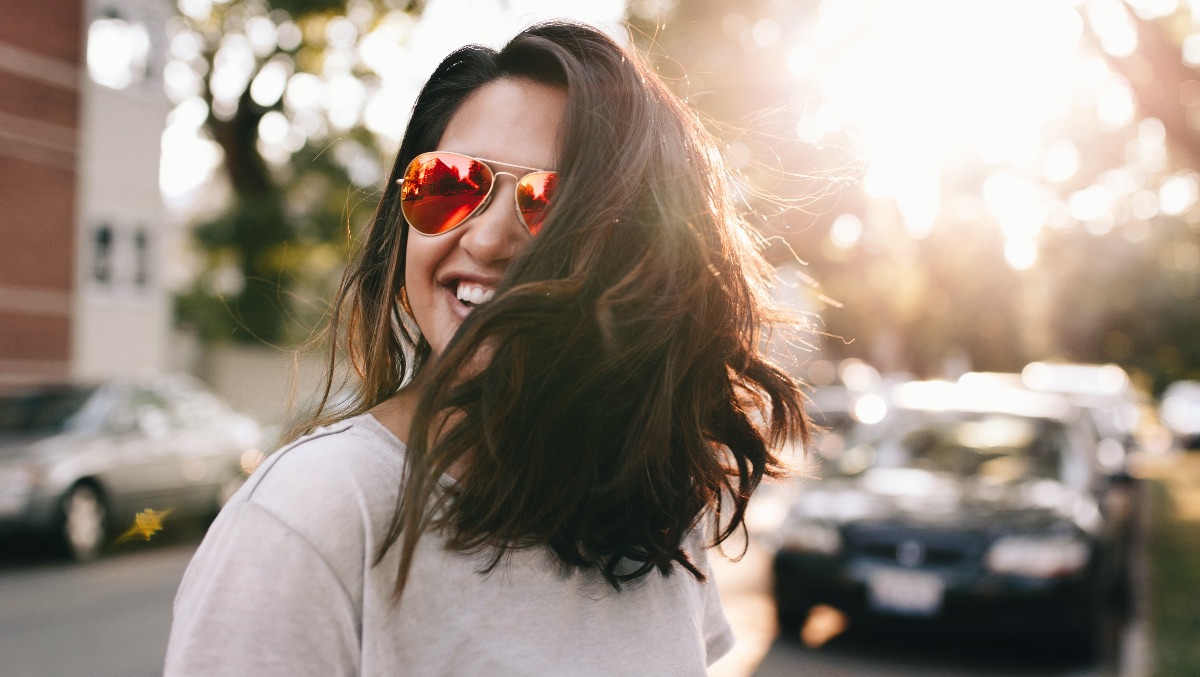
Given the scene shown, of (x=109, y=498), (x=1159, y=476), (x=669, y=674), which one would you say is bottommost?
(x=1159, y=476)

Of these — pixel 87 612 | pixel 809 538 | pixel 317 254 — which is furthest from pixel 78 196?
pixel 809 538

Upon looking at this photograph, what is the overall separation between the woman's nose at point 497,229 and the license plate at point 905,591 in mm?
5315

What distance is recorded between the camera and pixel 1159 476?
22.6 metres

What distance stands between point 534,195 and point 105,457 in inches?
383

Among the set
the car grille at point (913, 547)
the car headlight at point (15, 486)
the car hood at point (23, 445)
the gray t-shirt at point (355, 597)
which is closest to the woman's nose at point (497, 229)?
the gray t-shirt at point (355, 597)

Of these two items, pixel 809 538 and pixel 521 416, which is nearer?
pixel 521 416

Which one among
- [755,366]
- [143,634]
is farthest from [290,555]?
[143,634]

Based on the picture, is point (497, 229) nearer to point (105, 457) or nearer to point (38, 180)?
point (105, 457)

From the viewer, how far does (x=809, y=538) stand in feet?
21.6

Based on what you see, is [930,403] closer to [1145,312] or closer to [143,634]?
[143,634]

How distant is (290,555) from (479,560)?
0.26 metres

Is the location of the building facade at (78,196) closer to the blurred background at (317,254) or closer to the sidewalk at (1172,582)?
the blurred background at (317,254)

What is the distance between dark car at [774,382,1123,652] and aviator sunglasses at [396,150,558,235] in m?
5.30

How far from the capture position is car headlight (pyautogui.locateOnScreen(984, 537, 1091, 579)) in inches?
235
